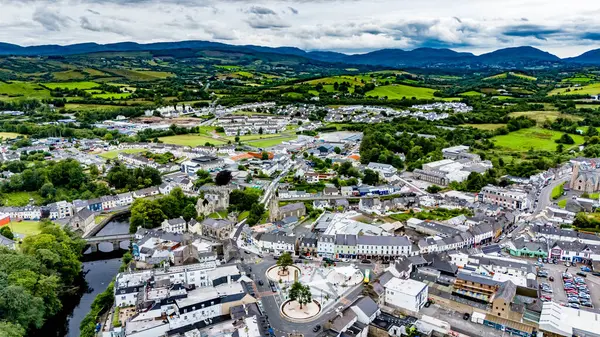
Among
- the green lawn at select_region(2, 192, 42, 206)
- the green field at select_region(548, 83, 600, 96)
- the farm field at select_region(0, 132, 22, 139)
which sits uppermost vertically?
the green field at select_region(548, 83, 600, 96)

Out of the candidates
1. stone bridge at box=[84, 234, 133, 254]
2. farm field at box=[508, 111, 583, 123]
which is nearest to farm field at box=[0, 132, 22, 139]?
stone bridge at box=[84, 234, 133, 254]

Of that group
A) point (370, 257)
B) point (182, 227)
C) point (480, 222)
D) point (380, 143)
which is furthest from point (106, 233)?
point (380, 143)

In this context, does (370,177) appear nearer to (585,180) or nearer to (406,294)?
(585,180)

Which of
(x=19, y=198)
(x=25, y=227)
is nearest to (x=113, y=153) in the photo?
(x=19, y=198)

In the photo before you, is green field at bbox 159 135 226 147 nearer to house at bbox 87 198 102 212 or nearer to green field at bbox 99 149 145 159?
green field at bbox 99 149 145 159

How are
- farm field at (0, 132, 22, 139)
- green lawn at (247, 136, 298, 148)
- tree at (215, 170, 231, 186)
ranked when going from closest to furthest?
tree at (215, 170, 231, 186), green lawn at (247, 136, 298, 148), farm field at (0, 132, 22, 139)

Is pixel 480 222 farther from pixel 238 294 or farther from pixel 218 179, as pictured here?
pixel 218 179

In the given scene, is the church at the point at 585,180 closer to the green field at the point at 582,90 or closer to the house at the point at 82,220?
the house at the point at 82,220
